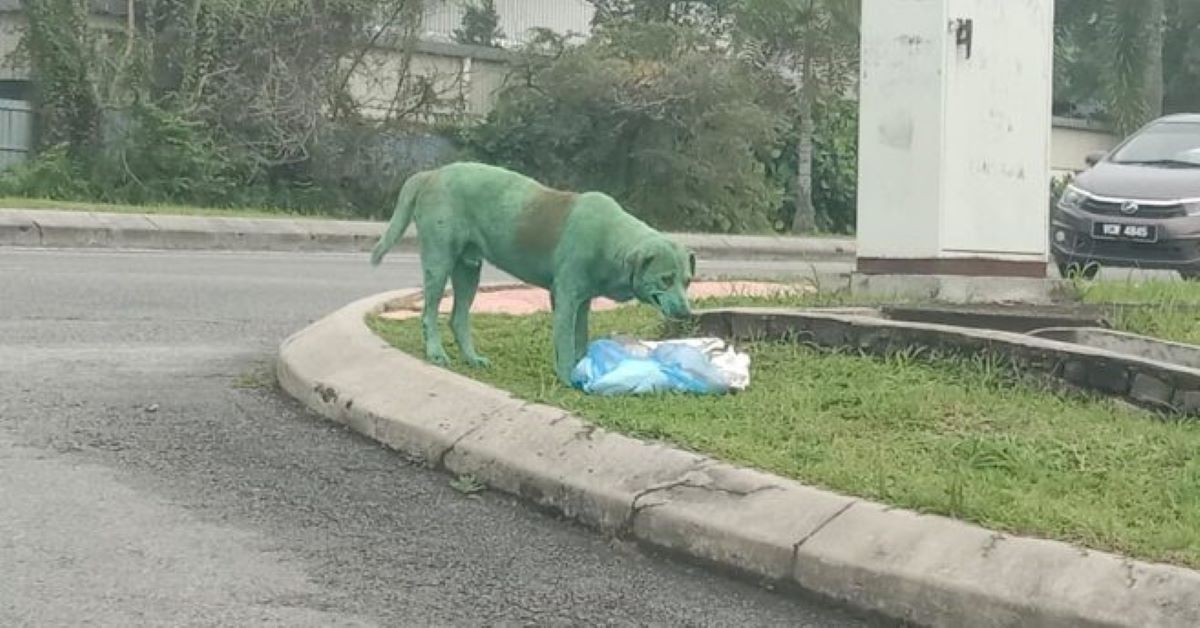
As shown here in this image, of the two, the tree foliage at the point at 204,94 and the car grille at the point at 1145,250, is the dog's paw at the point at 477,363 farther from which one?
the tree foliage at the point at 204,94

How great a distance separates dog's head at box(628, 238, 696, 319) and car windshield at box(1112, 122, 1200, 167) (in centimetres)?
857

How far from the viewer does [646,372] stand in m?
5.84

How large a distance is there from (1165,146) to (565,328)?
905cm

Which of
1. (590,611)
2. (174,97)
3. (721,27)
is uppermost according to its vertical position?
(721,27)

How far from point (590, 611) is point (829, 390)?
2200 mm

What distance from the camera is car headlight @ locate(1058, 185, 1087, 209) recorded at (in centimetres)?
1227

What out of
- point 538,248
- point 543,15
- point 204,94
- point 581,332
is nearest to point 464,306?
Result: point 581,332

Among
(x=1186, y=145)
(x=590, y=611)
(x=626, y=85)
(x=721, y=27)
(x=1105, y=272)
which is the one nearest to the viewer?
(x=590, y=611)

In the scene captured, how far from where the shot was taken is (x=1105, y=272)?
12.0 metres

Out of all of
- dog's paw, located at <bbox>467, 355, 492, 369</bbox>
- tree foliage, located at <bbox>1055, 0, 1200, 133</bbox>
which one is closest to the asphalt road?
dog's paw, located at <bbox>467, 355, 492, 369</bbox>

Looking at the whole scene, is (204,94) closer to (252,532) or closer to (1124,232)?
(1124,232)

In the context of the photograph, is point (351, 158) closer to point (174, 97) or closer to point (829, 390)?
point (174, 97)

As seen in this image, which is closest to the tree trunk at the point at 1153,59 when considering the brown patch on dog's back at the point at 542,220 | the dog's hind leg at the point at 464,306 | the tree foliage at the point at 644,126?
the tree foliage at the point at 644,126

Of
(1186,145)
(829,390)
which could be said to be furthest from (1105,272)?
(829,390)
